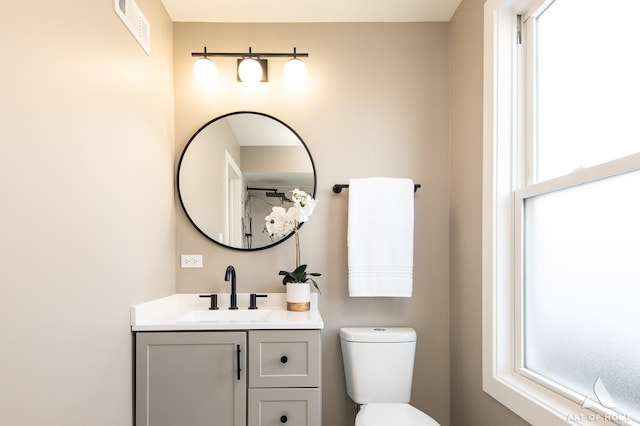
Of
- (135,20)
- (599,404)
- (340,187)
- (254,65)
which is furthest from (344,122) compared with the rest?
(599,404)

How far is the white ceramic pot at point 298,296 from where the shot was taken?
7.75 feet

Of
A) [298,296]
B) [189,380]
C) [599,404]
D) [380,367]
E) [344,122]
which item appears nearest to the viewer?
[599,404]

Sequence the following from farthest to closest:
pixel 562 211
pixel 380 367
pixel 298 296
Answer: pixel 298 296 → pixel 380 367 → pixel 562 211

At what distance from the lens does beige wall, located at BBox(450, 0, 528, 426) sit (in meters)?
2.11

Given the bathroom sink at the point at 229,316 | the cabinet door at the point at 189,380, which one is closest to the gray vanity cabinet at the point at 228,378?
the cabinet door at the point at 189,380

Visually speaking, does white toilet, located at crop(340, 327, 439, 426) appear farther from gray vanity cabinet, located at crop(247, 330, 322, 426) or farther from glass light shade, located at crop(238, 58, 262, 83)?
glass light shade, located at crop(238, 58, 262, 83)

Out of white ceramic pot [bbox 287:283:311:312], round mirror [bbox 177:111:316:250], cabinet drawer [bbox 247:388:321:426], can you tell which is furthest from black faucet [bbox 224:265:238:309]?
cabinet drawer [bbox 247:388:321:426]

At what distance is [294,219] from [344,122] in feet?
2.11

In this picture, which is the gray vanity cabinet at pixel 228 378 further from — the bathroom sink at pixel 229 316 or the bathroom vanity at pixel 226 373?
the bathroom sink at pixel 229 316

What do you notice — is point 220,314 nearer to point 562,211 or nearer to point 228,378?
point 228,378

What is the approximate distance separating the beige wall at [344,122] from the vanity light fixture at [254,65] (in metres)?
0.06

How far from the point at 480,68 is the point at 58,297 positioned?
1.96 metres

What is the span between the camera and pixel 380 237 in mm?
2424

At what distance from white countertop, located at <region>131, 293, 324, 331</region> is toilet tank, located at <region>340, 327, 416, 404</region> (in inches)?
11.7
